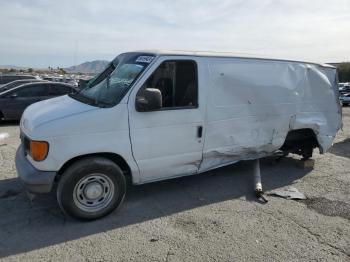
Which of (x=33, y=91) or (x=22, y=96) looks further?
(x=33, y=91)

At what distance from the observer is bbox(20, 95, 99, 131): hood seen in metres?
4.21

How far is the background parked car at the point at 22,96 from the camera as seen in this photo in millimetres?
11719

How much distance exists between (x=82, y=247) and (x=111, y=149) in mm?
1165

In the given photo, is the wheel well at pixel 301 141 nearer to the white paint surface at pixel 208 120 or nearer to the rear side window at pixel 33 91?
the white paint surface at pixel 208 120

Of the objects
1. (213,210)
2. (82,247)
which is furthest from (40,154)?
(213,210)

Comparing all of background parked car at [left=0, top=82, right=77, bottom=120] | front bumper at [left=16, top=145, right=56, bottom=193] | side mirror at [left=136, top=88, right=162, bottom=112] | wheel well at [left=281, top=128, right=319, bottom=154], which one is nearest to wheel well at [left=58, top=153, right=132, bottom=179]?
front bumper at [left=16, top=145, right=56, bottom=193]

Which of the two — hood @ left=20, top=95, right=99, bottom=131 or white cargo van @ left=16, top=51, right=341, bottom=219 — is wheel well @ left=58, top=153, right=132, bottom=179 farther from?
hood @ left=20, top=95, right=99, bottom=131

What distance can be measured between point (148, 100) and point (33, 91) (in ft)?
29.5

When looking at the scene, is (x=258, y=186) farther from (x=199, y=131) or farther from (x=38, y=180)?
(x=38, y=180)

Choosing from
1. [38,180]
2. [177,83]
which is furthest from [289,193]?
[38,180]

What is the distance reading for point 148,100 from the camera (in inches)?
174

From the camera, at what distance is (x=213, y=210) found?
4840 mm

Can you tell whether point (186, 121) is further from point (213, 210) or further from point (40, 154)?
point (40, 154)

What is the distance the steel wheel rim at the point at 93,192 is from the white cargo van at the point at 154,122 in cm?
1
